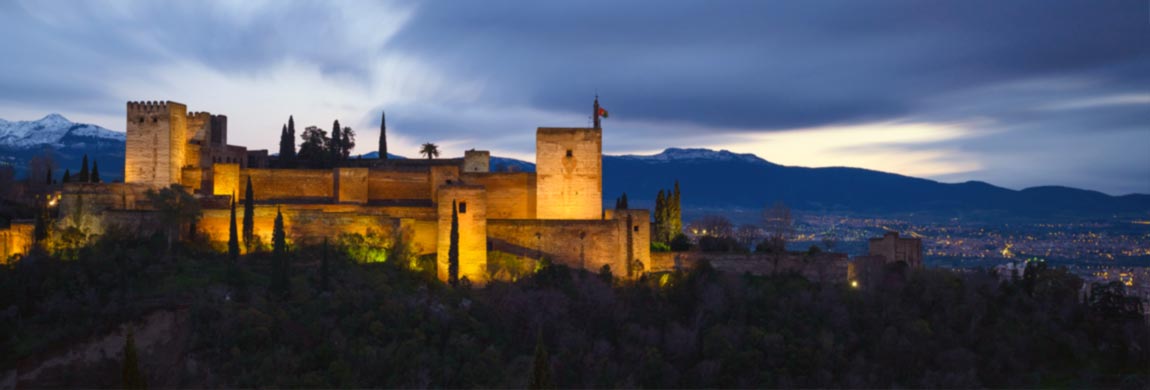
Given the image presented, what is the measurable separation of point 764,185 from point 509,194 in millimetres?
126759

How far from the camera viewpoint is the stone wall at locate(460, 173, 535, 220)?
112 ft

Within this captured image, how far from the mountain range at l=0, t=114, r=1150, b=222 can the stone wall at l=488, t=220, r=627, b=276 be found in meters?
83.3

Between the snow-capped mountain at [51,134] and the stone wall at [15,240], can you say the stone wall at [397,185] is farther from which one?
the snow-capped mountain at [51,134]

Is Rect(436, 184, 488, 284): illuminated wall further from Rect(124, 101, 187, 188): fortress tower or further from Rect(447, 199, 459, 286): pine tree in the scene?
Rect(124, 101, 187, 188): fortress tower

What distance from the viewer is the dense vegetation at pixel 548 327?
25328mm

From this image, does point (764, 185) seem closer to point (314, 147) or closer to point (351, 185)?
point (314, 147)

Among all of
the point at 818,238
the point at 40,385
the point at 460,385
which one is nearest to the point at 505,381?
the point at 460,385

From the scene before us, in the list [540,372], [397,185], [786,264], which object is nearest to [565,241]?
[397,185]

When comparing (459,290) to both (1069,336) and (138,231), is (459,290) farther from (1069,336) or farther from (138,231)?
(1069,336)

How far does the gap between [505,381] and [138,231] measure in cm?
1461

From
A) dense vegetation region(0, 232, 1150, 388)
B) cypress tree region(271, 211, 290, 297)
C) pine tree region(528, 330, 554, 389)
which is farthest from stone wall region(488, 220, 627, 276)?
pine tree region(528, 330, 554, 389)

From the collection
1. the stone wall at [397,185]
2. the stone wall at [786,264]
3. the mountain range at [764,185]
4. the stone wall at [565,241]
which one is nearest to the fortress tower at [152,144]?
the stone wall at [397,185]

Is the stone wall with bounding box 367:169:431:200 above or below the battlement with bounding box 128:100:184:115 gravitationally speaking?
below

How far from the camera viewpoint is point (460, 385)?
25.3 meters
